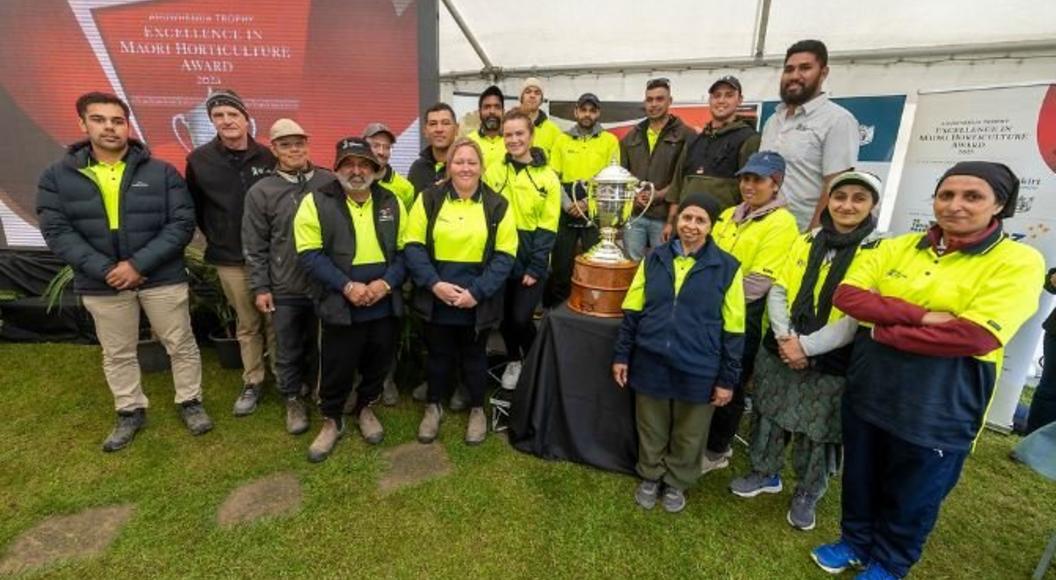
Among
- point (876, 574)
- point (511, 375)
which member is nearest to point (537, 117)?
point (511, 375)

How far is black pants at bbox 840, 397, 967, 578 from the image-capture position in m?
1.87

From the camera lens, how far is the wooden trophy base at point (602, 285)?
2.56 m

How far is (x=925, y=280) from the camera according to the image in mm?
1776

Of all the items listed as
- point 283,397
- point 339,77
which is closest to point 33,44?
point 339,77

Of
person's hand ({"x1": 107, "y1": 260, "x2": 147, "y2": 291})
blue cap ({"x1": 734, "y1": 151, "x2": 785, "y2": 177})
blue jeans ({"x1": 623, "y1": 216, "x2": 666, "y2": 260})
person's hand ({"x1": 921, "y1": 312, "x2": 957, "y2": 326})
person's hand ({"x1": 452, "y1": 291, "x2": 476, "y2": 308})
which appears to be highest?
blue cap ({"x1": 734, "y1": 151, "x2": 785, "y2": 177})

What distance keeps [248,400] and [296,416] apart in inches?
19.2

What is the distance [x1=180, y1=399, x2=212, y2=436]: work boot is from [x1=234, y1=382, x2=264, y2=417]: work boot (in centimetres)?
18

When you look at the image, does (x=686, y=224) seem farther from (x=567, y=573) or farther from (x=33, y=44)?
(x=33, y=44)

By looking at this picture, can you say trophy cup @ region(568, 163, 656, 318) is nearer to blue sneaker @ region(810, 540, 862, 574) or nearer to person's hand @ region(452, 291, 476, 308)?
person's hand @ region(452, 291, 476, 308)

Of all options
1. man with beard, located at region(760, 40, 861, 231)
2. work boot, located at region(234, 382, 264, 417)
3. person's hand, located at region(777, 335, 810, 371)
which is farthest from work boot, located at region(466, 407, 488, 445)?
man with beard, located at region(760, 40, 861, 231)

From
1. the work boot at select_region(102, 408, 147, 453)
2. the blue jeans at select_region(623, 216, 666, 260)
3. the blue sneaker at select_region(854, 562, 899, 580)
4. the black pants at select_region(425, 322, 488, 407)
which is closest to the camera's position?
the blue sneaker at select_region(854, 562, 899, 580)

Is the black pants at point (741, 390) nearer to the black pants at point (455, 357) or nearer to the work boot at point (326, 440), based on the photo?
the black pants at point (455, 357)

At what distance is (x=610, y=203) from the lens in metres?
2.69

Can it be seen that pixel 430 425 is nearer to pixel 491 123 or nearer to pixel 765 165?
pixel 491 123
